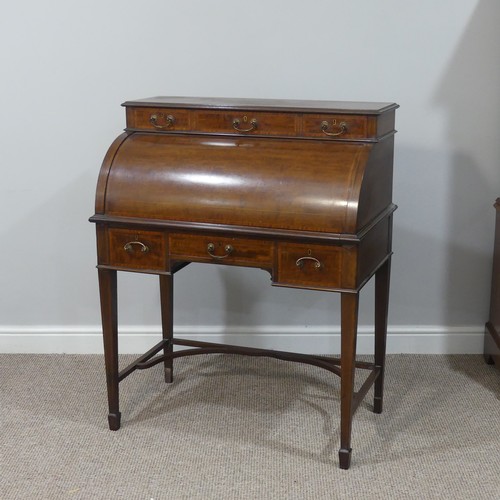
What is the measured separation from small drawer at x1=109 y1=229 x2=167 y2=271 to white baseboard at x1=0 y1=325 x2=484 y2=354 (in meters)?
1.04

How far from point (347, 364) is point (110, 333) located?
88cm

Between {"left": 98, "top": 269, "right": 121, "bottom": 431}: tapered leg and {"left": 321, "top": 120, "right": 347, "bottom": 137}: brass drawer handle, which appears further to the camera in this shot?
{"left": 98, "top": 269, "right": 121, "bottom": 431}: tapered leg

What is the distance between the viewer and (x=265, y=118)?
294 centimetres

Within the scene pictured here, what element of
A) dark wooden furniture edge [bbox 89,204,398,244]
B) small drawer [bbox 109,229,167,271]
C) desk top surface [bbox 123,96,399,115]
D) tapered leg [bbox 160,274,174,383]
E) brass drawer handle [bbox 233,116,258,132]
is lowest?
tapered leg [bbox 160,274,174,383]

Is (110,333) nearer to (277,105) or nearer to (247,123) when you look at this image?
(247,123)

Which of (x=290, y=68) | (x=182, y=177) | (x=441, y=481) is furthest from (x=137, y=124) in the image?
(x=441, y=481)

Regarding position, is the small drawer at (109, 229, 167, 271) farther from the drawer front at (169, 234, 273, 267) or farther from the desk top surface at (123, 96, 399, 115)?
the desk top surface at (123, 96, 399, 115)

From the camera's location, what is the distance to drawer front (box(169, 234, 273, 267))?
282 cm

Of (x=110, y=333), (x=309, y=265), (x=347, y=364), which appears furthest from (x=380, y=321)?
(x=110, y=333)

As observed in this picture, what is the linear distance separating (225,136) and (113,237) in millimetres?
526

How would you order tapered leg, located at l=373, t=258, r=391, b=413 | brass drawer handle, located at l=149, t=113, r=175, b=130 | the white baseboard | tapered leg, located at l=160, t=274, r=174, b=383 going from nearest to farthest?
brass drawer handle, located at l=149, t=113, r=175, b=130 < tapered leg, located at l=373, t=258, r=391, b=413 < tapered leg, located at l=160, t=274, r=174, b=383 < the white baseboard

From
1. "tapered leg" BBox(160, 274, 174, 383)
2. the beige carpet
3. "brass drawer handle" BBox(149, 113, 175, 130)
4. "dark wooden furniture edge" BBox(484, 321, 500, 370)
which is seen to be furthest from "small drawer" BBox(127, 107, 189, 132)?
"dark wooden furniture edge" BBox(484, 321, 500, 370)

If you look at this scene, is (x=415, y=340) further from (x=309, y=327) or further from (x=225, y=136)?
(x=225, y=136)

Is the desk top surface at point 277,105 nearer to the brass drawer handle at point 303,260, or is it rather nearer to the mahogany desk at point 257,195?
the mahogany desk at point 257,195
